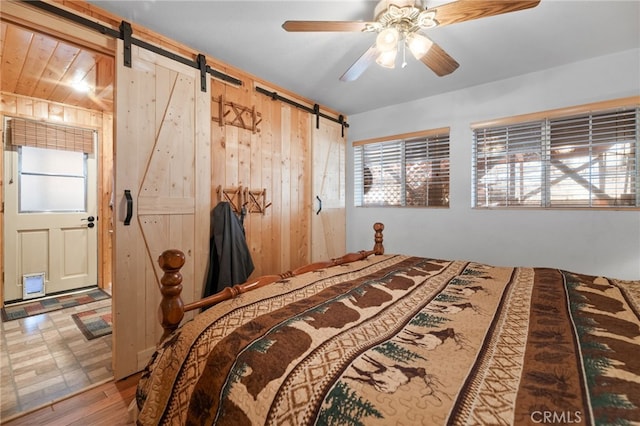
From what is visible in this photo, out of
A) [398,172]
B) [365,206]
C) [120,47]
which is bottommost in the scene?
[365,206]

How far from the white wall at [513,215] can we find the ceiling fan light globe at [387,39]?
187 cm

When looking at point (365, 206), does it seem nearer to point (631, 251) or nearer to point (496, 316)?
point (631, 251)

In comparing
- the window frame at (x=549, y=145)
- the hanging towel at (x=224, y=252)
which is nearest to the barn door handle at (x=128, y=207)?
the hanging towel at (x=224, y=252)

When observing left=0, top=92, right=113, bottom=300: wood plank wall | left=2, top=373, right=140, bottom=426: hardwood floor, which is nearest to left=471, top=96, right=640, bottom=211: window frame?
left=2, top=373, right=140, bottom=426: hardwood floor

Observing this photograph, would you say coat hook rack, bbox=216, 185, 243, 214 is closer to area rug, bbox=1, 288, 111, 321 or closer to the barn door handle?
the barn door handle

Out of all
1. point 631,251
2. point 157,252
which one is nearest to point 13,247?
point 157,252

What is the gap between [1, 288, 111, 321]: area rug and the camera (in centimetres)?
307

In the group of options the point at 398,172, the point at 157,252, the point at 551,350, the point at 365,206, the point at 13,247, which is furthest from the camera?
the point at 365,206

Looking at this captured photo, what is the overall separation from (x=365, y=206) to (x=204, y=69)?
96.7 inches

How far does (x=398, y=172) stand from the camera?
3652 millimetres

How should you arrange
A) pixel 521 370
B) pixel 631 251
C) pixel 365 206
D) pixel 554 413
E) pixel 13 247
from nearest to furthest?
pixel 554 413 < pixel 521 370 < pixel 631 251 < pixel 13 247 < pixel 365 206

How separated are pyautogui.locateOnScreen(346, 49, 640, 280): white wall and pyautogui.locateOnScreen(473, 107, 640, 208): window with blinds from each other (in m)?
0.12

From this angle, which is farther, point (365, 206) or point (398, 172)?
point (365, 206)

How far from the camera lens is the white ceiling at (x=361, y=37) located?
1.88 meters
